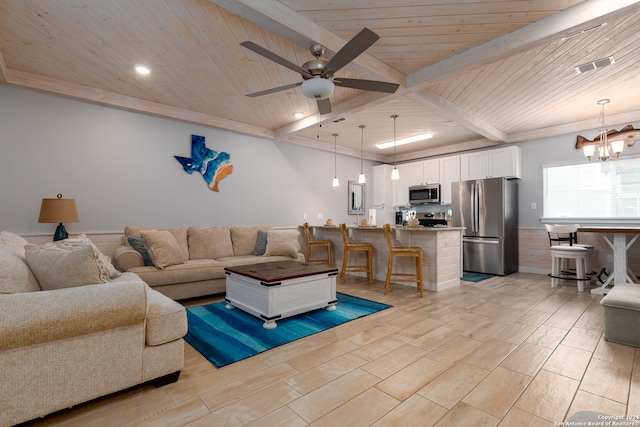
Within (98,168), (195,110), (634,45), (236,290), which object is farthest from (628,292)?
(98,168)

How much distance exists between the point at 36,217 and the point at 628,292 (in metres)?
6.15

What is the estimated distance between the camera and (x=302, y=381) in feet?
6.07

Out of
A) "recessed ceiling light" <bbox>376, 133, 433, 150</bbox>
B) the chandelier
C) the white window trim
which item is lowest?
the white window trim

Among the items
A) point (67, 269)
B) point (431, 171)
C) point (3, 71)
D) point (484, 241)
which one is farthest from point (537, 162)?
point (3, 71)

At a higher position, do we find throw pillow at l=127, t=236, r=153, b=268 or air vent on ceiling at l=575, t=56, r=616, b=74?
air vent on ceiling at l=575, t=56, r=616, b=74

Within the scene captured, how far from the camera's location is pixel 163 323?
1.81 metres

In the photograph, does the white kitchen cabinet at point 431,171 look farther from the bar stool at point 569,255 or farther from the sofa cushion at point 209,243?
the sofa cushion at point 209,243

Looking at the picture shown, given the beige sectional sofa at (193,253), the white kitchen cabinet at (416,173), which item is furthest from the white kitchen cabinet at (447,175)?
the beige sectional sofa at (193,253)

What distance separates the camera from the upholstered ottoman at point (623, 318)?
232 centimetres

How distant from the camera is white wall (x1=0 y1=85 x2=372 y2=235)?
11.2 ft

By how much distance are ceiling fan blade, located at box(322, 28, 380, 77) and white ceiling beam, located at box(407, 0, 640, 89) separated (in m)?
1.38

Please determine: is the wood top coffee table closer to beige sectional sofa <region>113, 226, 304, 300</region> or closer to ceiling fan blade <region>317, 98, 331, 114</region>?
beige sectional sofa <region>113, 226, 304, 300</region>

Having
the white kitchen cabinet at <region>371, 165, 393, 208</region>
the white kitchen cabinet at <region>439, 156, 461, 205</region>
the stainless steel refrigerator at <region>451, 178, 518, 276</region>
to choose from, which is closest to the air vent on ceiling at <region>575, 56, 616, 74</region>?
the stainless steel refrigerator at <region>451, 178, 518, 276</region>

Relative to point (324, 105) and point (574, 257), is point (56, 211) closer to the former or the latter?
point (324, 105)
